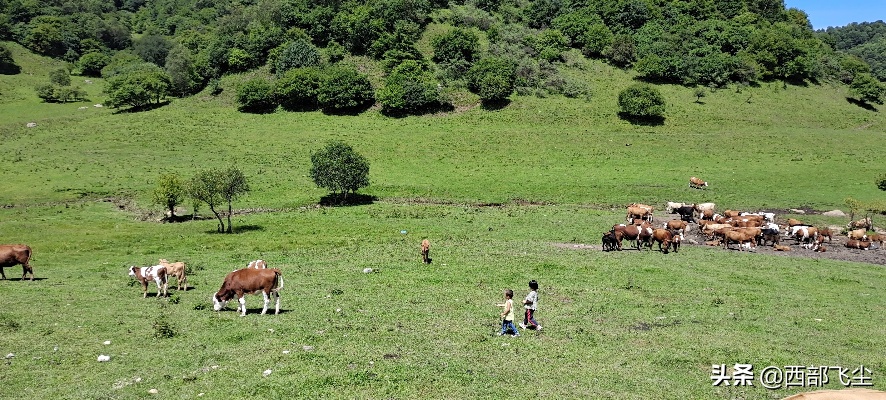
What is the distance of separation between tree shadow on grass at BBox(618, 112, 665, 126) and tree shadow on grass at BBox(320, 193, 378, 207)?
46.3 metres

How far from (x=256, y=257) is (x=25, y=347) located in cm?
1766

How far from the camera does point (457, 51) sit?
106 meters

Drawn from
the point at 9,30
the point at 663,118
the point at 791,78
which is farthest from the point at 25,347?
the point at 9,30

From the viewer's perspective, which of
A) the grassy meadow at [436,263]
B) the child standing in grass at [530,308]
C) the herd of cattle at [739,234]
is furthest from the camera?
the herd of cattle at [739,234]

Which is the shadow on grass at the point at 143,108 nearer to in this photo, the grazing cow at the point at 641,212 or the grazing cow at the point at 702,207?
the grazing cow at the point at 641,212

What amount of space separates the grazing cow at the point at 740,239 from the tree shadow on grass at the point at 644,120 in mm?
49561

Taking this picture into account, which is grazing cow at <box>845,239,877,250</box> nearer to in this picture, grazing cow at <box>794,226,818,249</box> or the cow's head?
grazing cow at <box>794,226,818,249</box>

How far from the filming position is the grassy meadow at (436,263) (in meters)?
16.9

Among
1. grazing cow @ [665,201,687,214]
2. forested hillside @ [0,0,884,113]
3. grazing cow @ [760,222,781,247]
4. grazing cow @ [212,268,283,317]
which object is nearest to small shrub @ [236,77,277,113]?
forested hillside @ [0,0,884,113]

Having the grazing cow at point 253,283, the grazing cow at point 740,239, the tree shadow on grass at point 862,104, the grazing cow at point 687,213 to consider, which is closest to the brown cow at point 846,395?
the grazing cow at point 253,283

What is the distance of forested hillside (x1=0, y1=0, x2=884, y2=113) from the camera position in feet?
314

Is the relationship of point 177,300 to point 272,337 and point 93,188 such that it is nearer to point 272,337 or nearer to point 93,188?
point 272,337

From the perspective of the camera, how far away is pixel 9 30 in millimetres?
143750

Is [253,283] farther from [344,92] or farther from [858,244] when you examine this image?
[344,92]
